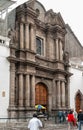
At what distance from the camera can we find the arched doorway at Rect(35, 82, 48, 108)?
29742mm

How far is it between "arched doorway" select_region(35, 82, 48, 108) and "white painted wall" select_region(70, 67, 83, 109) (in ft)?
13.1

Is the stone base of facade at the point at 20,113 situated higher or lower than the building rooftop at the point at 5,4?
lower

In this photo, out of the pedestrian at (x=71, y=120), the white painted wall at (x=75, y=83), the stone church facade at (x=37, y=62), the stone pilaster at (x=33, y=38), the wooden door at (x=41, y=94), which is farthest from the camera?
the white painted wall at (x=75, y=83)

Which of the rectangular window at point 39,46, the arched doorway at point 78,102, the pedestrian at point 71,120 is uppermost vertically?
the rectangular window at point 39,46

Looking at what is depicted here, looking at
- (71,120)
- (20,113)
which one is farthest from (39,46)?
(71,120)

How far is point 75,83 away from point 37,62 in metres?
6.96

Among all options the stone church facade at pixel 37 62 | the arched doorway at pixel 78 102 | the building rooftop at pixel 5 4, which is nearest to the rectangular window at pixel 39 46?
the stone church facade at pixel 37 62

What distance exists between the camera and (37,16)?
3036 centimetres

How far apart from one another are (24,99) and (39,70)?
367cm

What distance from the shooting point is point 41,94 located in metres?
30.4

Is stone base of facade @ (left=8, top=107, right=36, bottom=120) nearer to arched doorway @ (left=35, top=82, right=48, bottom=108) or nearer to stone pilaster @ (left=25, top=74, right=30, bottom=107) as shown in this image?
stone pilaster @ (left=25, top=74, right=30, bottom=107)

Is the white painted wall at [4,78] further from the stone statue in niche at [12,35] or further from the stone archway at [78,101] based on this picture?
the stone archway at [78,101]

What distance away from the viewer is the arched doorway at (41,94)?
29.7 m

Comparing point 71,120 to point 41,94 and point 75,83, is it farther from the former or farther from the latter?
point 75,83
